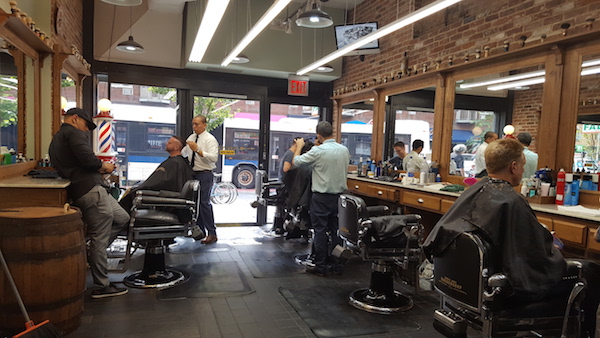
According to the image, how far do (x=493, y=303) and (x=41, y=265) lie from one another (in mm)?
2344

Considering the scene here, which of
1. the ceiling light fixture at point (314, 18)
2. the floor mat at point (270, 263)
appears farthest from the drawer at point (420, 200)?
the ceiling light fixture at point (314, 18)

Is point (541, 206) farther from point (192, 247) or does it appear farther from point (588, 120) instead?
point (192, 247)

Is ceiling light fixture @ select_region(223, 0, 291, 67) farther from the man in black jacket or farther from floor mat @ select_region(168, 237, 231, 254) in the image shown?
floor mat @ select_region(168, 237, 231, 254)

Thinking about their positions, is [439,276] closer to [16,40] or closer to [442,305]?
[442,305]

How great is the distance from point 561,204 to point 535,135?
63 centimetres

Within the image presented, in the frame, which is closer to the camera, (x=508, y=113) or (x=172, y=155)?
(x=508, y=113)

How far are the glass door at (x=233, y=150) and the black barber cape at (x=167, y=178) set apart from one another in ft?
6.50

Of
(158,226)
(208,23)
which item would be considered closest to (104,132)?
(208,23)

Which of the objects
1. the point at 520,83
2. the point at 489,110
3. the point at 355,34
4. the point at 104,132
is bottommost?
the point at 104,132

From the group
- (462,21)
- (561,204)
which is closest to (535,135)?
(561,204)

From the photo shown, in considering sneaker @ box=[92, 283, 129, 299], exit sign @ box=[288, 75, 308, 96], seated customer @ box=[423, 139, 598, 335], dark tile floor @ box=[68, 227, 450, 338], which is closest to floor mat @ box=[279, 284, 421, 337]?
dark tile floor @ box=[68, 227, 450, 338]

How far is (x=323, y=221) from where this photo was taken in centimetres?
383

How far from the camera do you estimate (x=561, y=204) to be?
2.89 metres

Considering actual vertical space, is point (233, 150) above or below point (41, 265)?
above
